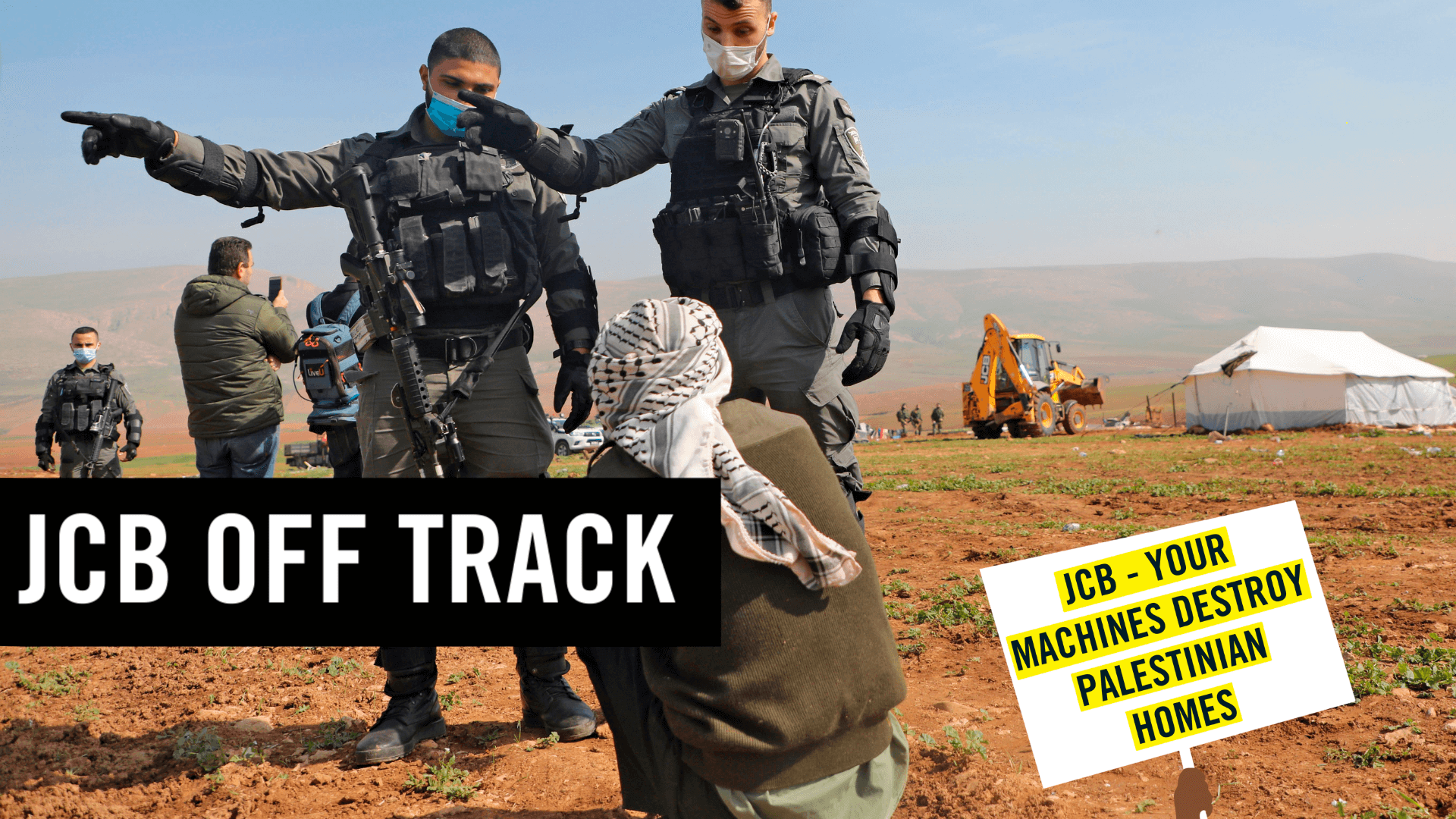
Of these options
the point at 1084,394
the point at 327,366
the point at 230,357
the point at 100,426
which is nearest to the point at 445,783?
the point at 327,366

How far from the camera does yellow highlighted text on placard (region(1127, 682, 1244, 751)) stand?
2262mm

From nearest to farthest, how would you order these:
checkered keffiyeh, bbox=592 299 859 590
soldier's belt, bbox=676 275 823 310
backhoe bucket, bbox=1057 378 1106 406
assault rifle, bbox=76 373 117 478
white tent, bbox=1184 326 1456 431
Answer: checkered keffiyeh, bbox=592 299 859 590 < soldier's belt, bbox=676 275 823 310 < assault rifle, bbox=76 373 117 478 < white tent, bbox=1184 326 1456 431 < backhoe bucket, bbox=1057 378 1106 406

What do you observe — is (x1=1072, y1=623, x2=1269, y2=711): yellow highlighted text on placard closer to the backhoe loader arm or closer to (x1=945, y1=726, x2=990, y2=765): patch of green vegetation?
(x1=945, y1=726, x2=990, y2=765): patch of green vegetation

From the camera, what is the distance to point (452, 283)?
319 centimetres

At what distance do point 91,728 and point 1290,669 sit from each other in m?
4.08

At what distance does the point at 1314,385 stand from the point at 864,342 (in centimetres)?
2672

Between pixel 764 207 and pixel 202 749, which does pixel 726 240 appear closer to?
pixel 764 207

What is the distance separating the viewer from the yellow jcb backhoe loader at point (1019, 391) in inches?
976

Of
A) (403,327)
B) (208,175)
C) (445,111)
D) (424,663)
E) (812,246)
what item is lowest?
(424,663)

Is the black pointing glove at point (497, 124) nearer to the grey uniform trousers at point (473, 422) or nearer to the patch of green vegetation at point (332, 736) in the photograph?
the grey uniform trousers at point (473, 422)

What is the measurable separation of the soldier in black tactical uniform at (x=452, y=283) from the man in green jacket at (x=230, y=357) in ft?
7.67

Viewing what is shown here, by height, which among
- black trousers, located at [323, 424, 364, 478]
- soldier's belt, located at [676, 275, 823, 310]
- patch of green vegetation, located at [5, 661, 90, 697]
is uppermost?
soldier's belt, located at [676, 275, 823, 310]

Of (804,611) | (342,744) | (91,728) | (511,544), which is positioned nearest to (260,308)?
(91,728)

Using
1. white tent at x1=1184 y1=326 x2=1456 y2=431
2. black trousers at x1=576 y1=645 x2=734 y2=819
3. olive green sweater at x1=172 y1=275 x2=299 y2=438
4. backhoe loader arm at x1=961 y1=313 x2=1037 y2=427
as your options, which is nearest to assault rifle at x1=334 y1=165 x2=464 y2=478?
black trousers at x1=576 y1=645 x2=734 y2=819
